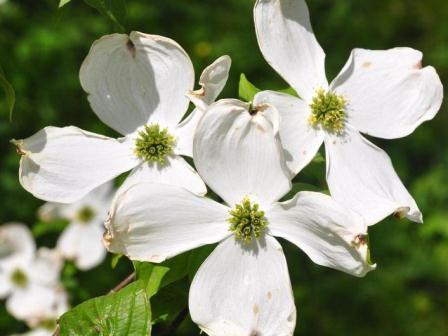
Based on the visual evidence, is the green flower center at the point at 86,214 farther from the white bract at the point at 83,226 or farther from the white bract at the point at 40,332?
the white bract at the point at 40,332

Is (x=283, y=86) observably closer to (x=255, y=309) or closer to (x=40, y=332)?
(x=40, y=332)

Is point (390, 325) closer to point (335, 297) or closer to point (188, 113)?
point (335, 297)

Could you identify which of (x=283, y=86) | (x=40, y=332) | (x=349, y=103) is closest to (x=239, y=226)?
(x=349, y=103)

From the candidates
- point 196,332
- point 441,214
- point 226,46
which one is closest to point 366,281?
point 441,214

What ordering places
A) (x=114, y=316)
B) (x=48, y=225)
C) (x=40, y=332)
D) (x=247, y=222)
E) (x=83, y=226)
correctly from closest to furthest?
(x=114, y=316)
(x=247, y=222)
(x=40, y=332)
(x=48, y=225)
(x=83, y=226)

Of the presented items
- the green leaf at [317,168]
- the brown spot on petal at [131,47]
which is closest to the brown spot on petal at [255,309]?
the green leaf at [317,168]

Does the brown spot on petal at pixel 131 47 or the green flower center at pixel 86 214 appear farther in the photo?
the green flower center at pixel 86 214

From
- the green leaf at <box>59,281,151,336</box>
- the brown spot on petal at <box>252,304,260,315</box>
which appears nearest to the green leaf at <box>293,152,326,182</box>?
the brown spot on petal at <box>252,304,260,315</box>
